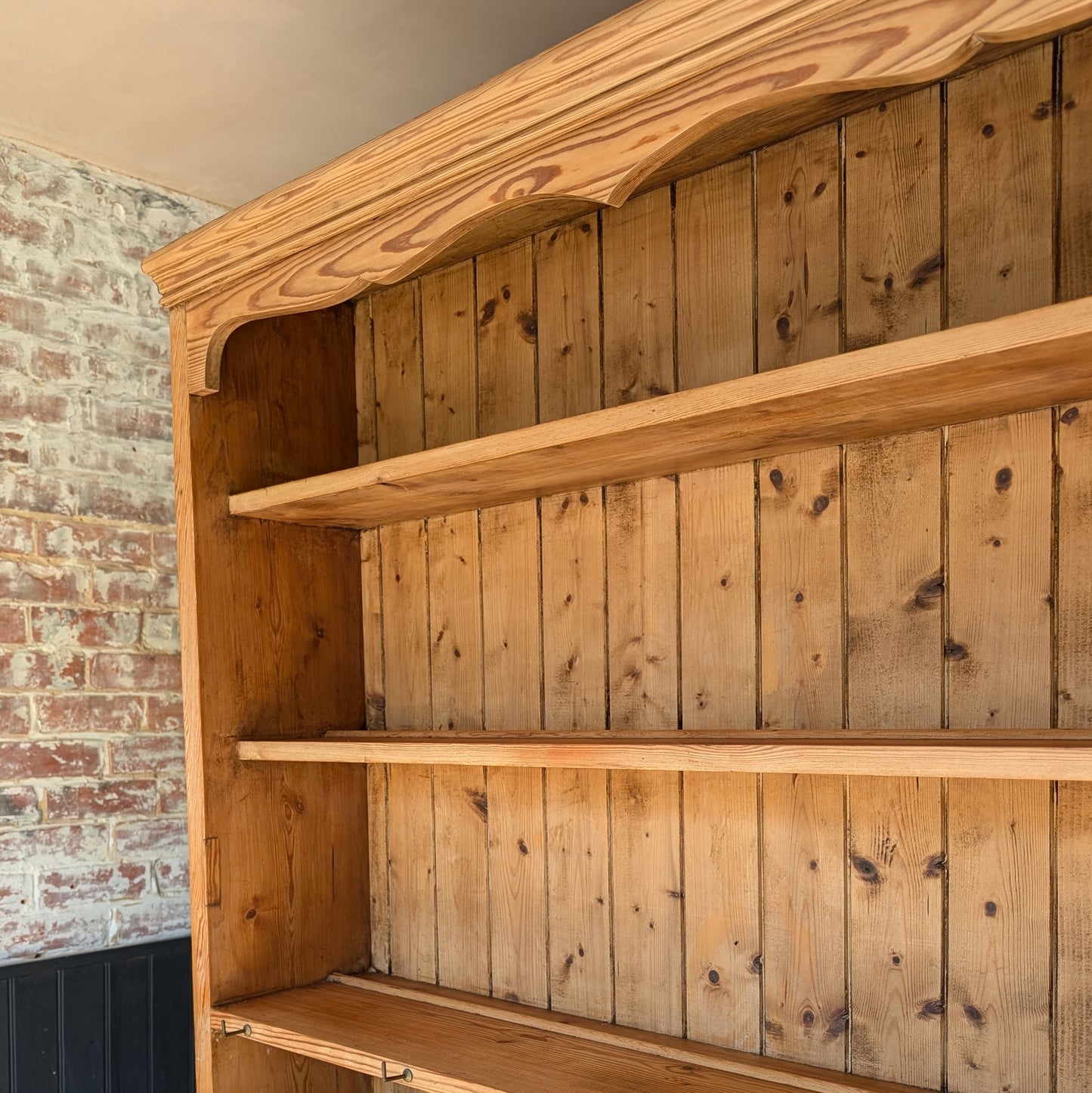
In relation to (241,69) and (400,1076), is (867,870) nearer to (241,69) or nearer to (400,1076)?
(400,1076)

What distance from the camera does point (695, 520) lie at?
1.59 meters

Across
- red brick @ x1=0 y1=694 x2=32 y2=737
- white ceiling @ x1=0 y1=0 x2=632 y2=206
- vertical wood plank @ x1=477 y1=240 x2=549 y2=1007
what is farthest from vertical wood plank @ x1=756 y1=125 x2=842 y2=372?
red brick @ x1=0 y1=694 x2=32 y2=737

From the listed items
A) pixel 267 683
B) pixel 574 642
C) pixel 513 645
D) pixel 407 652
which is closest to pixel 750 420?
pixel 574 642

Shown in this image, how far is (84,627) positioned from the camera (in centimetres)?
221

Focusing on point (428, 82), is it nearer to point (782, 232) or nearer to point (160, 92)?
point (160, 92)

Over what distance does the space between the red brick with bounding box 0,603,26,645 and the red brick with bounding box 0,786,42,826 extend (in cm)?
27

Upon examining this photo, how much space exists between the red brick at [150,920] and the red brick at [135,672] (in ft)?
1.43

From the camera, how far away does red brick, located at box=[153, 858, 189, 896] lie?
2279 mm

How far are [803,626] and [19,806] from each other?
1.51 meters

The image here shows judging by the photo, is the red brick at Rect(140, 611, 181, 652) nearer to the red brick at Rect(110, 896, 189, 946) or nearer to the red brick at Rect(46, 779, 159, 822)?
the red brick at Rect(46, 779, 159, 822)

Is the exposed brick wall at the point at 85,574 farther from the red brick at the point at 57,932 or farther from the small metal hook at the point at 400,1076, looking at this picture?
the small metal hook at the point at 400,1076

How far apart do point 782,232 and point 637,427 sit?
41 centimetres

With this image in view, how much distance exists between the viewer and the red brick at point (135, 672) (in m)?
2.23

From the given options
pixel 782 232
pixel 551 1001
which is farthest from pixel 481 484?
pixel 551 1001
